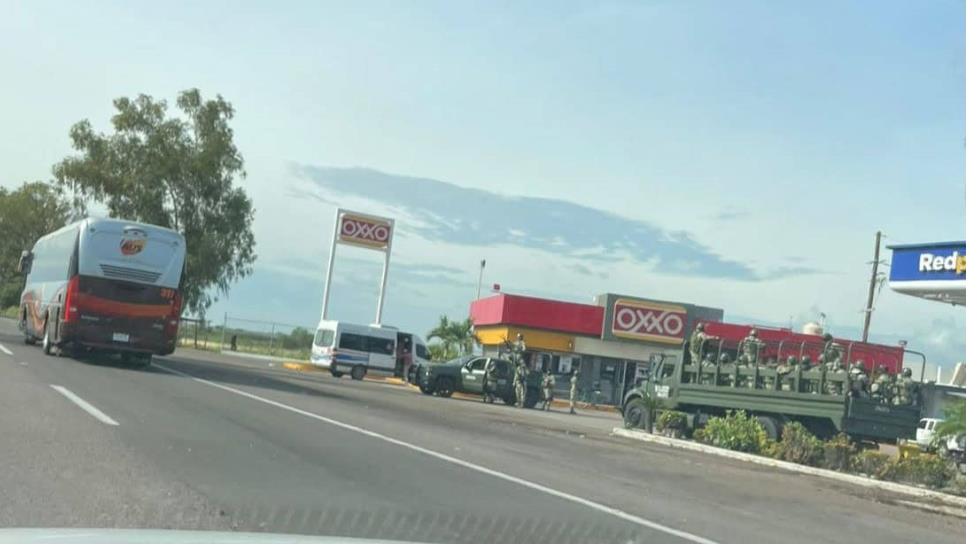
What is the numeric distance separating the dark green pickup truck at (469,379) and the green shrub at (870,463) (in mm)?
16957

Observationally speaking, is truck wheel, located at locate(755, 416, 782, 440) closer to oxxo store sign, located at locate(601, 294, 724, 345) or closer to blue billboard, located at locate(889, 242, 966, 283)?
blue billboard, located at locate(889, 242, 966, 283)

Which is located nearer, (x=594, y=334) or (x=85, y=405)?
(x=85, y=405)

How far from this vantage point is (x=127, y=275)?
24.4 m

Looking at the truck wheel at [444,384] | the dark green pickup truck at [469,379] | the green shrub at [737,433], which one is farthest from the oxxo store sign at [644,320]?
the green shrub at [737,433]

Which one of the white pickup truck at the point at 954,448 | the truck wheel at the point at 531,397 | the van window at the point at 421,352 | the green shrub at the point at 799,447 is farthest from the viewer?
the van window at the point at 421,352

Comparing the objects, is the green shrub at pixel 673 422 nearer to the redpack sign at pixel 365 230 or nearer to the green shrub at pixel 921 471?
the green shrub at pixel 921 471

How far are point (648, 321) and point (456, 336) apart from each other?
945 cm

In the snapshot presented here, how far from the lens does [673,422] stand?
73.0ft

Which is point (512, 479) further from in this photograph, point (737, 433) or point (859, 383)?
point (859, 383)

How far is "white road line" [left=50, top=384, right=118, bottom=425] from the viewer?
529 inches

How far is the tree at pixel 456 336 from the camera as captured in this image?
49.4m

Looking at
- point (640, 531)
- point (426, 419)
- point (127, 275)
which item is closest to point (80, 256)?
point (127, 275)

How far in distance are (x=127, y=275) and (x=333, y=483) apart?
16176 millimetres

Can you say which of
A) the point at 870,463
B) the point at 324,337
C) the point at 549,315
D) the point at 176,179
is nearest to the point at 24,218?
the point at 176,179
